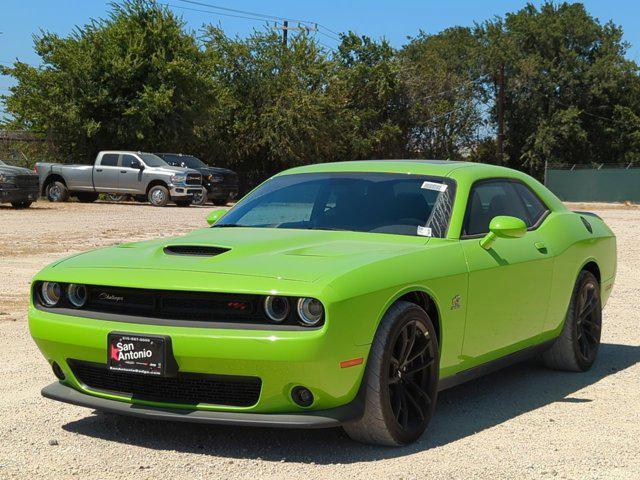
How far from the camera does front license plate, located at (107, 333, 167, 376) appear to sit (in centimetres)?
461

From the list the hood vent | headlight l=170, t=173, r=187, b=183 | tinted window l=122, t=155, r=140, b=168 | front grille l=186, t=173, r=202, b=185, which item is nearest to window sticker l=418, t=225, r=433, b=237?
the hood vent

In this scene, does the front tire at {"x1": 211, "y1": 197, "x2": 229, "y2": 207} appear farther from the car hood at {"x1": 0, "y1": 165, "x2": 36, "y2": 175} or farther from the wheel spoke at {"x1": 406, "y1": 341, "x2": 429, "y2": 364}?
the wheel spoke at {"x1": 406, "y1": 341, "x2": 429, "y2": 364}

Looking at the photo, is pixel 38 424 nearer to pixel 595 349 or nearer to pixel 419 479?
pixel 419 479

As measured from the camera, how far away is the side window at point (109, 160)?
111 ft

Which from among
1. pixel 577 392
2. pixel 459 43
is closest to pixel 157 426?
pixel 577 392

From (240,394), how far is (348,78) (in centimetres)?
5918

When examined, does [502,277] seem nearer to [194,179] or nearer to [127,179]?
[194,179]

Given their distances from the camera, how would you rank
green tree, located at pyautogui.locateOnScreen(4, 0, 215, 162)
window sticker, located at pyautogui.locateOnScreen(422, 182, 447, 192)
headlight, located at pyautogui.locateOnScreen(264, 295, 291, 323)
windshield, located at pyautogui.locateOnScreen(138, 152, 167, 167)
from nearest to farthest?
headlight, located at pyautogui.locateOnScreen(264, 295, 291, 323) < window sticker, located at pyautogui.locateOnScreen(422, 182, 447, 192) < windshield, located at pyautogui.locateOnScreen(138, 152, 167, 167) < green tree, located at pyautogui.locateOnScreen(4, 0, 215, 162)

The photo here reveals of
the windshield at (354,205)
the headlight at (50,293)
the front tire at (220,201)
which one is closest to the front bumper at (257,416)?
the headlight at (50,293)

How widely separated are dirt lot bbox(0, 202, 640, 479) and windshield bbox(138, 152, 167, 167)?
2643 cm

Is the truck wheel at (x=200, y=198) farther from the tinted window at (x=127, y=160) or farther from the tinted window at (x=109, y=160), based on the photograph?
the tinted window at (x=109, y=160)

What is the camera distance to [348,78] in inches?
2473

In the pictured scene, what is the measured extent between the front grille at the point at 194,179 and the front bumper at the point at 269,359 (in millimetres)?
28698

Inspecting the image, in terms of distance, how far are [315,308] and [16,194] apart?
25148 millimetres
